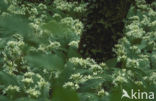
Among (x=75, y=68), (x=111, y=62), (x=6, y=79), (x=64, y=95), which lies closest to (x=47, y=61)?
(x=64, y=95)

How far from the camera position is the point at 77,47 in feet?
13.3

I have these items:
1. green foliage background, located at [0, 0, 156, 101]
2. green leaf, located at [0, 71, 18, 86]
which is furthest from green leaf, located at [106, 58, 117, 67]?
green leaf, located at [0, 71, 18, 86]

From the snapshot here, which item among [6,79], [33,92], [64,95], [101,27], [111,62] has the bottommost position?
[64,95]

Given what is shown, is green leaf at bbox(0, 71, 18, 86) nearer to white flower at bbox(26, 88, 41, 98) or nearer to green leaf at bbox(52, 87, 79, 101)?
white flower at bbox(26, 88, 41, 98)

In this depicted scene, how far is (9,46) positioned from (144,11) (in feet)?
12.1

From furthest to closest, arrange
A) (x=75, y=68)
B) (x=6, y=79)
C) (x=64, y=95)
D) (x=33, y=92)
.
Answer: (x=75, y=68) → (x=6, y=79) → (x=33, y=92) → (x=64, y=95)

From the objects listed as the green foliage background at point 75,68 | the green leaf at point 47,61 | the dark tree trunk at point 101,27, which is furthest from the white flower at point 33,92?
the green leaf at point 47,61

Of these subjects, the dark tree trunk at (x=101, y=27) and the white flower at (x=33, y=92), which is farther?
the dark tree trunk at (x=101, y=27)

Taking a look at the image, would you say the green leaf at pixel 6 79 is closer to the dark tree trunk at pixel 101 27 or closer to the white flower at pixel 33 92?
the white flower at pixel 33 92

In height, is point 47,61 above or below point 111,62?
below

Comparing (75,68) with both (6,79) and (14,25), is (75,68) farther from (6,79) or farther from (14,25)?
(14,25)

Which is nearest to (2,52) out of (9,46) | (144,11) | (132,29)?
(9,46)

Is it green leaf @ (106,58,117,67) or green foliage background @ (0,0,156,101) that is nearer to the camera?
green foliage background @ (0,0,156,101)

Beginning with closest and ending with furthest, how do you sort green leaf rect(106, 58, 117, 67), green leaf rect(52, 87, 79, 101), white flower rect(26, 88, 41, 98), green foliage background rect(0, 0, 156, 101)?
green leaf rect(52, 87, 79, 101)
white flower rect(26, 88, 41, 98)
green foliage background rect(0, 0, 156, 101)
green leaf rect(106, 58, 117, 67)
